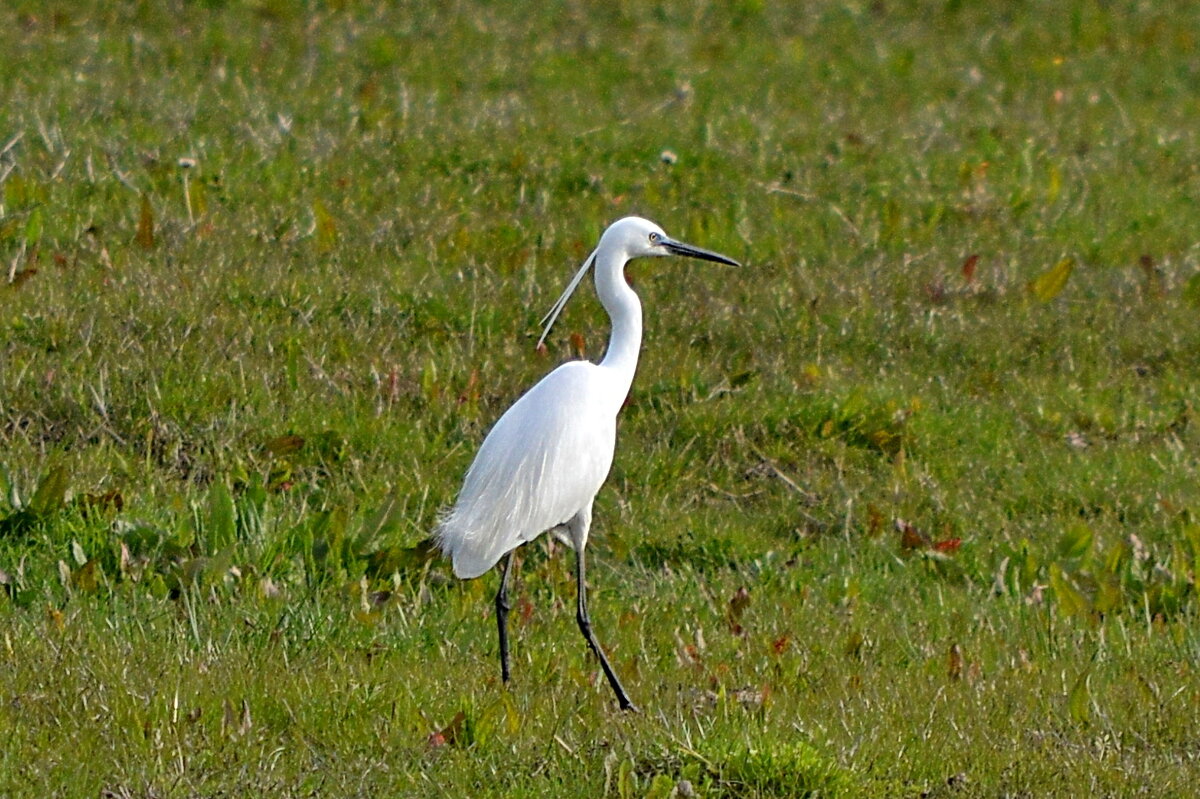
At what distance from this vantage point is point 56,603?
5.57 metres

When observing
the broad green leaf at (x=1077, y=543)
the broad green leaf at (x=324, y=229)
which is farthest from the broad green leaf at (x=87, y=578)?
the broad green leaf at (x=1077, y=543)

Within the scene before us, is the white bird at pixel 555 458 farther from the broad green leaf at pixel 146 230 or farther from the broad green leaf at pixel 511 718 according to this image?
the broad green leaf at pixel 146 230

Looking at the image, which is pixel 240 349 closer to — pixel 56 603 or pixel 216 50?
pixel 56 603

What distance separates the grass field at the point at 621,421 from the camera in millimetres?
4680

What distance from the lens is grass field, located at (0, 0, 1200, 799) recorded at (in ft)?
15.4

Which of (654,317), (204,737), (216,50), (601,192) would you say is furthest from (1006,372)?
(216,50)

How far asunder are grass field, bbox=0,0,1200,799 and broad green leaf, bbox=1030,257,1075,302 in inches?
0.6

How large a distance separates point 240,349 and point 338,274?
0.94m

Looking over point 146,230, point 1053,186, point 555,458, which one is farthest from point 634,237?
point 1053,186

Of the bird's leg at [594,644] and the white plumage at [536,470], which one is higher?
the white plumage at [536,470]

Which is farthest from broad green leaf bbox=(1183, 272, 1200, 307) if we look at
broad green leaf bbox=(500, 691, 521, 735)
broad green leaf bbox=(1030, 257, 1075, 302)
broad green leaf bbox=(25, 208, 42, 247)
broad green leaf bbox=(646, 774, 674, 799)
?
broad green leaf bbox=(646, 774, 674, 799)

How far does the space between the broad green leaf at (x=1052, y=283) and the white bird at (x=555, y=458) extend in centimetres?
373

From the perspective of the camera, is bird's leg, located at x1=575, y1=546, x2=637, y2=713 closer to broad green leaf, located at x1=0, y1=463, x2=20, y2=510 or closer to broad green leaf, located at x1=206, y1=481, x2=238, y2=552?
broad green leaf, located at x1=206, y1=481, x2=238, y2=552

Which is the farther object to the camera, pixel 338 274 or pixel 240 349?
pixel 338 274
